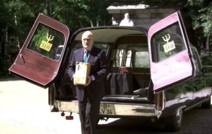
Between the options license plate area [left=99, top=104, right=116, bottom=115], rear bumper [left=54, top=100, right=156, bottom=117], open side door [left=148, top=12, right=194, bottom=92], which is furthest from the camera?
license plate area [left=99, top=104, right=116, bottom=115]

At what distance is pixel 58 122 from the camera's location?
972 centimetres

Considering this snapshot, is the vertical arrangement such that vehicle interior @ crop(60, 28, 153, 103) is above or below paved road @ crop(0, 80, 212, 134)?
above

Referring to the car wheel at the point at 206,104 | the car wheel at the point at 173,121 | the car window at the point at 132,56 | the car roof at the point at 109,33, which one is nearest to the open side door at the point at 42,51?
the car roof at the point at 109,33

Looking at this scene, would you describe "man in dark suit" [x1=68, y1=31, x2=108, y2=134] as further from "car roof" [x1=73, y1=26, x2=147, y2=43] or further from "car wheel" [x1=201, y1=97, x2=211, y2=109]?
"car wheel" [x1=201, y1=97, x2=211, y2=109]

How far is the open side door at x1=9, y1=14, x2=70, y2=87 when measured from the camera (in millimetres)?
7691

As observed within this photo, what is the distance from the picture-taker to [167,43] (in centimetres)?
710

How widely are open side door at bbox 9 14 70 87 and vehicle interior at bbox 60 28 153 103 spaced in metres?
0.63

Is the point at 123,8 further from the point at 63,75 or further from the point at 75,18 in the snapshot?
the point at 75,18

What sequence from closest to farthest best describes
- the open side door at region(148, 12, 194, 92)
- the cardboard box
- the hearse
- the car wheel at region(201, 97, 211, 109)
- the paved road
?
the cardboard box
the open side door at region(148, 12, 194, 92)
the hearse
the paved road
the car wheel at region(201, 97, 211, 109)

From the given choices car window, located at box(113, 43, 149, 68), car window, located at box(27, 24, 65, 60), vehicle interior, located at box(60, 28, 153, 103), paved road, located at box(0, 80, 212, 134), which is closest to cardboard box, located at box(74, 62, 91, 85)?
car window, located at box(27, 24, 65, 60)

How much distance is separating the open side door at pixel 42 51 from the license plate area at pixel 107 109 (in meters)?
0.93

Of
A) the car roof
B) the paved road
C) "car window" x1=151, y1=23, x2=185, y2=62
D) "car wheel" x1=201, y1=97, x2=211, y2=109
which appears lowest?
the paved road

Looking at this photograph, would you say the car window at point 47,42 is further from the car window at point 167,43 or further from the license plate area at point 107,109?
the car window at point 167,43

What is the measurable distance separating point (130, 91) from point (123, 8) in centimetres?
1179
